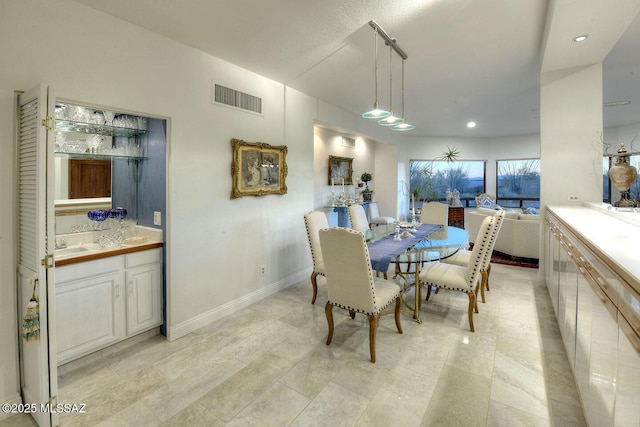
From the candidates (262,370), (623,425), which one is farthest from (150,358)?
(623,425)

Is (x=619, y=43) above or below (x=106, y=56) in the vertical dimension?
above

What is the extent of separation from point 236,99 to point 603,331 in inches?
131

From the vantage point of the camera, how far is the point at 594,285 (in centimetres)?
146

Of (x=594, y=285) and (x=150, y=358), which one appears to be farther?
(x=150, y=358)

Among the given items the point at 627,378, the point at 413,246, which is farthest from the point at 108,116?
the point at 627,378

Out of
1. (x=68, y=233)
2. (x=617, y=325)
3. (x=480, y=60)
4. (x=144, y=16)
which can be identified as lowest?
(x=617, y=325)

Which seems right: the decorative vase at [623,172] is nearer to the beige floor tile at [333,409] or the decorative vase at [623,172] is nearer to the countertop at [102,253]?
the beige floor tile at [333,409]

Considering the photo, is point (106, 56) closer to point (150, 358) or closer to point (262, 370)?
point (150, 358)

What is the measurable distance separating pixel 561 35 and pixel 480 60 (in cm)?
76

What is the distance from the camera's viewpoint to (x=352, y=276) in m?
2.33

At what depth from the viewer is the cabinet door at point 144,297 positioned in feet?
8.40

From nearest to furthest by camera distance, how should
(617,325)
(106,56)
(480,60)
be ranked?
(617,325)
(106,56)
(480,60)

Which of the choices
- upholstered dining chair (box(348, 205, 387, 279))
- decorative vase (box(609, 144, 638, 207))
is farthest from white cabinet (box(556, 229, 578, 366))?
upholstered dining chair (box(348, 205, 387, 279))

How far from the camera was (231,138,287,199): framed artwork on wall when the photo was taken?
10.5ft
